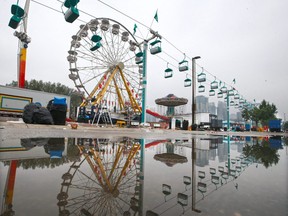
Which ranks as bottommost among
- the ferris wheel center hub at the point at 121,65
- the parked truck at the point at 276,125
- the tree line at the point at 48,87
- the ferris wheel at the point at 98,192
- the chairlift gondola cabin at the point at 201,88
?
the ferris wheel at the point at 98,192

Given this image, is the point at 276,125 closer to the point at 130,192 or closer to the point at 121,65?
the point at 121,65

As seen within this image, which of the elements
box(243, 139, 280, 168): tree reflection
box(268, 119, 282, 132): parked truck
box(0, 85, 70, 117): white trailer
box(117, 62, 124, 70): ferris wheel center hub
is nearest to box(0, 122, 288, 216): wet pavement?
box(243, 139, 280, 168): tree reflection

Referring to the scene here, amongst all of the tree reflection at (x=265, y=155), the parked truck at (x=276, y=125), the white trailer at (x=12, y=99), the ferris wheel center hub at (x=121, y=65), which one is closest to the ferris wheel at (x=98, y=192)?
the tree reflection at (x=265, y=155)

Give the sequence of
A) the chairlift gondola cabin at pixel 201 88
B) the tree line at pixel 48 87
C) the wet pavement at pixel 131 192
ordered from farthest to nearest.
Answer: the tree line at pixel 48 87, the chairlift gondola cabin at pixel 201 88, the wet pavement at pixel 131 192

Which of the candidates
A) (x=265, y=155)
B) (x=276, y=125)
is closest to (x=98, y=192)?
(x=265, y=155)

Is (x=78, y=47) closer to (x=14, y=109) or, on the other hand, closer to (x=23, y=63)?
(x=23, y=63)

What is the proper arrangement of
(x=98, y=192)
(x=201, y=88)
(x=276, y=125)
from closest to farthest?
1. (x=98, y=192)
2. (x=201, y=88)
3. (x=276, y=125)

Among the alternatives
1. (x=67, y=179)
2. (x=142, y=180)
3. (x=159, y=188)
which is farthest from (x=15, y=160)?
(x=159, y=188)

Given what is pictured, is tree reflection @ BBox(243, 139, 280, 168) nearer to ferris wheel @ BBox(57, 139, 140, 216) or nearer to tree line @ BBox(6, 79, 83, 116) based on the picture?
ferris wheel @ BBox(57, 139, 140, 216)

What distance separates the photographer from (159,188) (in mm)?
1307

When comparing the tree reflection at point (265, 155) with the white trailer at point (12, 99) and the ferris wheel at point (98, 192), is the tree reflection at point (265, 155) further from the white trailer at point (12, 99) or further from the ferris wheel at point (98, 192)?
the white trailer at point (12, 99)

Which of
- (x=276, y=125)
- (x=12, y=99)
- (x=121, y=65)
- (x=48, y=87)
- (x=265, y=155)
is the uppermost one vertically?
(x=48, y=87)

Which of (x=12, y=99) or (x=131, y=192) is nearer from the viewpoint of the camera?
(x=131, y=192)

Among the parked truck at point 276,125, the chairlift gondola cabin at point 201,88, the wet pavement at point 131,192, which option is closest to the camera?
the wet pavement at point 131,192
